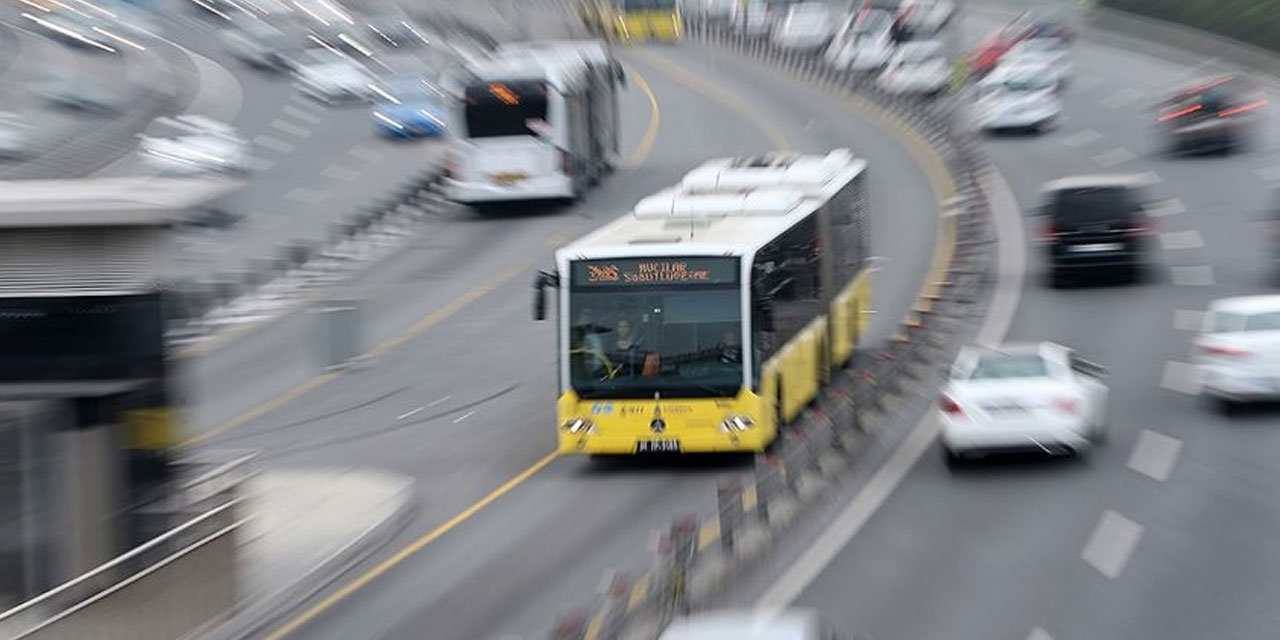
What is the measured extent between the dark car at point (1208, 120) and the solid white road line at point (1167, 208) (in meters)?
6.39

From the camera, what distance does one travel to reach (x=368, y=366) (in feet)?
116

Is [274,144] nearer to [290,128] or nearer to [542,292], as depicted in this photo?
[290,128]

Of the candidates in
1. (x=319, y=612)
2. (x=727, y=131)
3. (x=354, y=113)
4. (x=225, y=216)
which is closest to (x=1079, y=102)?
(x=727, y=131)

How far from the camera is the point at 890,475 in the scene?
25.0 metres

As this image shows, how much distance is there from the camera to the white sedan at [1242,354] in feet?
86.7

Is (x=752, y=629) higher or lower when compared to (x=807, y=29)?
lower

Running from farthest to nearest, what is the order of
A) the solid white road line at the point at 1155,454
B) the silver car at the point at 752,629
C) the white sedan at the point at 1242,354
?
the white sedan at the point at 1242,354
the solid white road line at the point at 1155,454
the silver car at the point at 752,629

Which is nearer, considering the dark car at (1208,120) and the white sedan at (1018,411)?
the white sedan at (1018,411)

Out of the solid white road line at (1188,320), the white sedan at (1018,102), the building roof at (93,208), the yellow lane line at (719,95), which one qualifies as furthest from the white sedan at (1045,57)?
the building roof at (93,208)

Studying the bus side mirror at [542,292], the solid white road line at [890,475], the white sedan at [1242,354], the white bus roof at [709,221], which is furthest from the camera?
the white sedan at [1242,354]

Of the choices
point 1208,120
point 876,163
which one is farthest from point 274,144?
point 1208,120

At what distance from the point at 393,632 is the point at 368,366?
16812mm

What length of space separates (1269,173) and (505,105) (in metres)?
18.0

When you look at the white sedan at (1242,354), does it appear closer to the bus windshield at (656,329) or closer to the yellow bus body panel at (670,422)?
the yellow bus body panel at (670,422)
